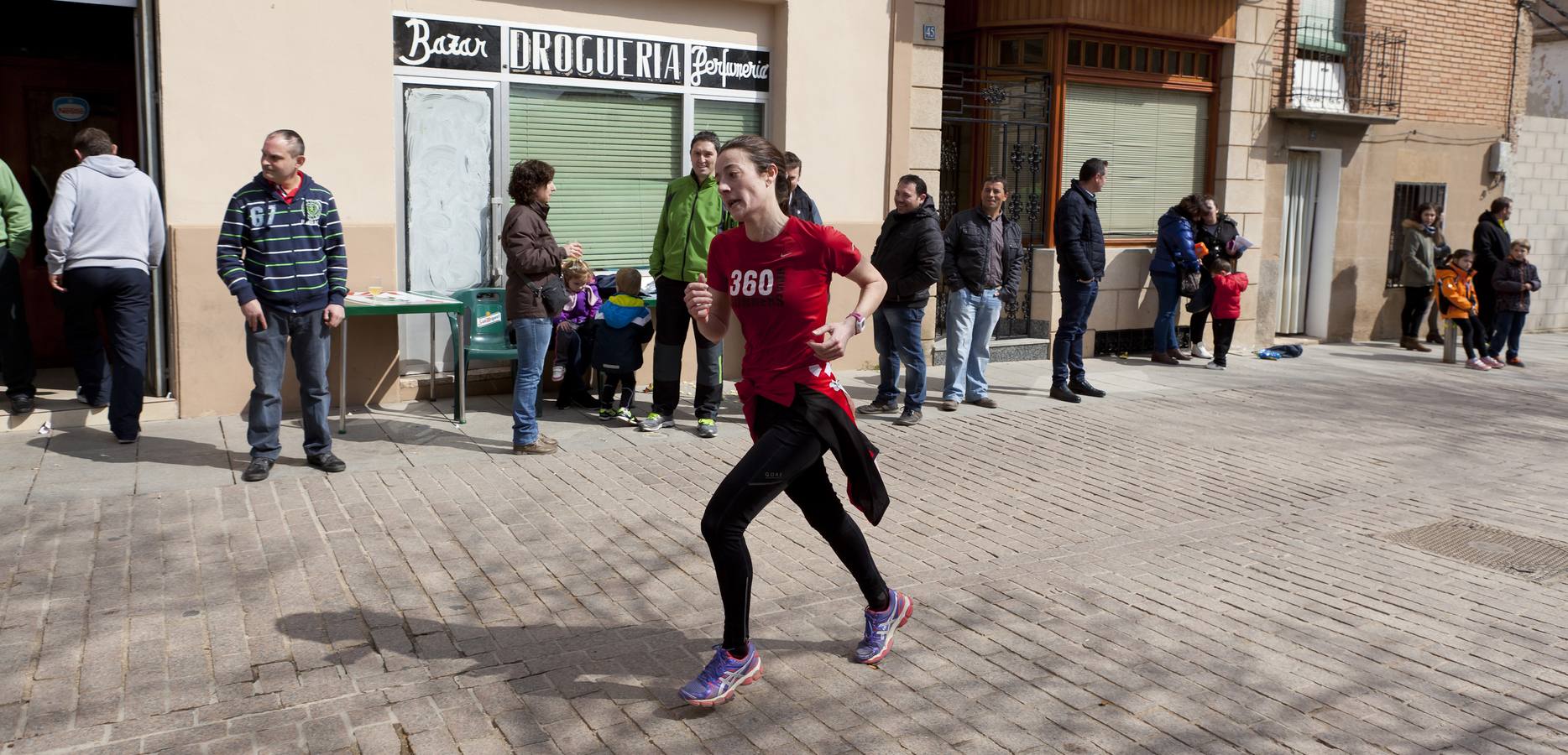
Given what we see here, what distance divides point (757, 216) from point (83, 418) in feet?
19.9

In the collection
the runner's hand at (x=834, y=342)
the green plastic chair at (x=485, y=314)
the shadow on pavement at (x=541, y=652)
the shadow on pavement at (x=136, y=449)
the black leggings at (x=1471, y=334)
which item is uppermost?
the runner's hand at (x=834, y=342)

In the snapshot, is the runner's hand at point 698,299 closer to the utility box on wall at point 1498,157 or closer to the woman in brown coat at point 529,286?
the woman in brown coat at point 529,286

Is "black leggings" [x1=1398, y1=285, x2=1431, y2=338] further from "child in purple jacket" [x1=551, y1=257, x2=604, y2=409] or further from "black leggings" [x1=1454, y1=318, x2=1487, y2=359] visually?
"child in purple jacket" [x1=551, y1=257, x2=604, y2=409]

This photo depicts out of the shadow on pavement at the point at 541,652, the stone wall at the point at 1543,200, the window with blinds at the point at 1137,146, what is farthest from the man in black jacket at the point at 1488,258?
the shadow on pavement at the point at 541,652

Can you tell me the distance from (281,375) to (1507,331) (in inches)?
509

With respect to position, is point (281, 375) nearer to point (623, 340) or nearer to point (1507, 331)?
point (623, 340)

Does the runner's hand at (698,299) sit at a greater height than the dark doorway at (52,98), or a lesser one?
lesser

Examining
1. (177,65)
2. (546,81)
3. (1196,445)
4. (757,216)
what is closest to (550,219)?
(546,81)

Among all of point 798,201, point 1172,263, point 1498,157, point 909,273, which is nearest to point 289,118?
point 798,201

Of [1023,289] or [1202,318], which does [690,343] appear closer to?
[1023,289]

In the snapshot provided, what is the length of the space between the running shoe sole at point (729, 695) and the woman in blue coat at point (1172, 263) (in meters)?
9.66

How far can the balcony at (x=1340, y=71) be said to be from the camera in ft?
47.6

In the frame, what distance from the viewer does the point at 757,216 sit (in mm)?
4461

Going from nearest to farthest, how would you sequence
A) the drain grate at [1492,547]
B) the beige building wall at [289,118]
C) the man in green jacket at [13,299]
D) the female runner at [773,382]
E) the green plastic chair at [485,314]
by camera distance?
the female runner at [773,382]
the drain grate at [1492,547]
the man in green jacket at [13,299]
the beige building wall at [289,118]
the green plastic chair at [485,314]
